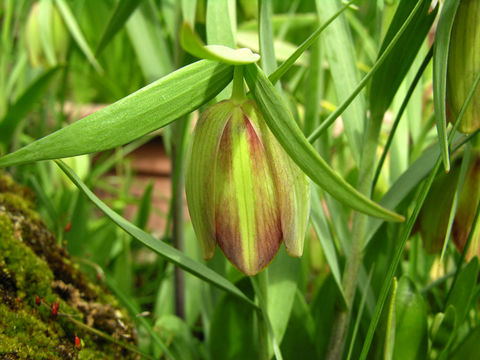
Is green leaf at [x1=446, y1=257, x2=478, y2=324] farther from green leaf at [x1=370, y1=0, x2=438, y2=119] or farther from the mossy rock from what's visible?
the mossy rock

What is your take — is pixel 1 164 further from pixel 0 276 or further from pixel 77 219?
pixel 77 219

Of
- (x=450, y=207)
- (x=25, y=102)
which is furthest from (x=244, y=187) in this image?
(x=25, y=102)

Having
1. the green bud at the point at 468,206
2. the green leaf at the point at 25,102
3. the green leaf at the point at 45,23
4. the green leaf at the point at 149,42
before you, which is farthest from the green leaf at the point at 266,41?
the green leaf at the point at 45,23

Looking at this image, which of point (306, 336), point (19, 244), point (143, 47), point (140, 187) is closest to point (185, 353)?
point (306, 336)

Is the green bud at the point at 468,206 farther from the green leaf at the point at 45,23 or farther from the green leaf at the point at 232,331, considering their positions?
the green leaf at the point at 45,23

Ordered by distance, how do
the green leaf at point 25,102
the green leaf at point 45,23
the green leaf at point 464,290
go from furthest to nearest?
1. the green leaf at point 45,23
2. the green leaf at point 25,102
3. the green leaf at point 464,290

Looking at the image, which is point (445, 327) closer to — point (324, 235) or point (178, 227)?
point (324, 235)
